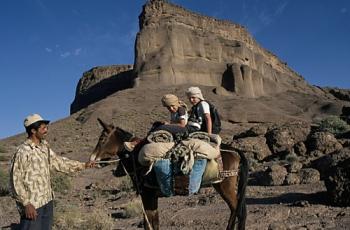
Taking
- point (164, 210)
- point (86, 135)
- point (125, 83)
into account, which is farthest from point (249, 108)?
point (164, 210)

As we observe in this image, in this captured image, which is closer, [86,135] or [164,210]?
[164,210]

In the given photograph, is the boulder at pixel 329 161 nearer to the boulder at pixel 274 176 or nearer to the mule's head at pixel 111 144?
the boulder at pixel 274 176

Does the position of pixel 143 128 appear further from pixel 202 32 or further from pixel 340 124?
pixel 202 32

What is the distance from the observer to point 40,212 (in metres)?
5.52

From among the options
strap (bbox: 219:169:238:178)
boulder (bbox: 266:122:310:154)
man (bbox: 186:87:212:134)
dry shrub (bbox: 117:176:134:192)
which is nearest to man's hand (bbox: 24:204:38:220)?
man (bbox: 186:87:212:134)

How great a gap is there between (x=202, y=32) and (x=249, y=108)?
2745 cm

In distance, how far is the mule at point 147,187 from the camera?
23.7ft

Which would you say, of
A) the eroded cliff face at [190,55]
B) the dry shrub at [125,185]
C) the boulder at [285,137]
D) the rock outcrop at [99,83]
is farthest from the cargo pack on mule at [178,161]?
the rock outcrop at [99,83]

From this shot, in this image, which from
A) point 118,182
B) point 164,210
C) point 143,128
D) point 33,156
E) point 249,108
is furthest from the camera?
point 249,108

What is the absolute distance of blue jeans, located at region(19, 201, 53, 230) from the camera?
537 centimetres

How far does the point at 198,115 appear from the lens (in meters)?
7.57

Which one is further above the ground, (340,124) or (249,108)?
(249,108)

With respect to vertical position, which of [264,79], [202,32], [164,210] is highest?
[202,32]

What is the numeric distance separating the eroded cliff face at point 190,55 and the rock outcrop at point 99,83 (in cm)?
1308
